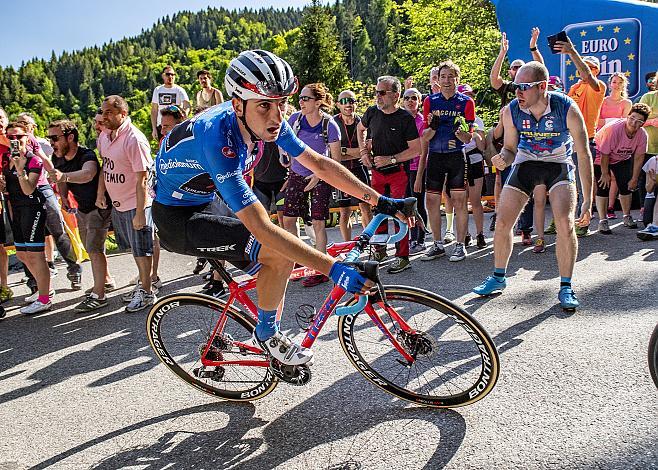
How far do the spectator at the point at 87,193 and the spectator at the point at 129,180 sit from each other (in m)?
0.19

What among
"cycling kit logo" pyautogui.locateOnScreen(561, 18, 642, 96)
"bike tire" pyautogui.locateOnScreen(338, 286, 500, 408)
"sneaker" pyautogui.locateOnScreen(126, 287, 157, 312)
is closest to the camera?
"bike tire" pyautogui.locateOnScreen(338, 286, 500, 408)

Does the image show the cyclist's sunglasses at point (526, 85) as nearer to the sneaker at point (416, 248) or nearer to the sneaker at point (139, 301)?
the sneaker at point (416, 248)

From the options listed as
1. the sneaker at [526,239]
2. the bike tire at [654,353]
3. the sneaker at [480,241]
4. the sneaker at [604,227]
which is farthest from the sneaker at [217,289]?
the sneaker at [604,227]

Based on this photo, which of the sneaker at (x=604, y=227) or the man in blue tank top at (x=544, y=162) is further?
the sneaker at (x=604, y=227)

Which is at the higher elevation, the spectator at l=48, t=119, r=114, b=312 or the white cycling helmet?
the white cycling helmet

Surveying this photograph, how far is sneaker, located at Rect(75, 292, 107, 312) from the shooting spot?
656 cm

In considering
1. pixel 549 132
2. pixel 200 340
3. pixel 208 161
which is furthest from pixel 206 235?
pixel 549 132

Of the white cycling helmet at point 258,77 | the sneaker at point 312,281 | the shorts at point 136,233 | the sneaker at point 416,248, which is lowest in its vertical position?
the sneaker at point 416,248

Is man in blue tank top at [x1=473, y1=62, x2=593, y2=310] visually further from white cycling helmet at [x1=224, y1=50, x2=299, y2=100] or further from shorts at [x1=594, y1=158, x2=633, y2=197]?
shorts at [x1=594, y1=158, x2=633, y2=197]

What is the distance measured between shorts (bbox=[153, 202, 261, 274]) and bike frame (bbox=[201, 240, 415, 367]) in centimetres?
22

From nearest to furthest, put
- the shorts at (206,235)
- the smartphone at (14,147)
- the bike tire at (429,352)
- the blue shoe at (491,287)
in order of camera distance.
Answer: the bike tire at (429,352), the shorts at (206,235), the blue shoe at (491,287), the smartphone at (14,147)

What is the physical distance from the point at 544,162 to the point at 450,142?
1.89 m

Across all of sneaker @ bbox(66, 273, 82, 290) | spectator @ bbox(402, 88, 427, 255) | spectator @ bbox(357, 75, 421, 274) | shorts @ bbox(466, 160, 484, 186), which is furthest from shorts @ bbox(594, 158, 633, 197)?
sneaker @ bbox(66, 273, 82, 290)

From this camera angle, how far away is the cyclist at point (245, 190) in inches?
117
